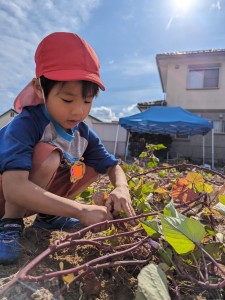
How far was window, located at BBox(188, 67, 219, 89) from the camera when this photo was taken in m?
11.4

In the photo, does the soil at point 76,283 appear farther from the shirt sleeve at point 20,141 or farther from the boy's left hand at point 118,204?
the shirt sleeve at point 20,141

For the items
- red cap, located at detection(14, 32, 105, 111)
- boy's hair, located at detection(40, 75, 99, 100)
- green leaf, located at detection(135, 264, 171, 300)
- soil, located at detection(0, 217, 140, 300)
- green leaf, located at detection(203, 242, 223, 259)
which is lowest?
soil, located at detection(0, 217, 140, 300)

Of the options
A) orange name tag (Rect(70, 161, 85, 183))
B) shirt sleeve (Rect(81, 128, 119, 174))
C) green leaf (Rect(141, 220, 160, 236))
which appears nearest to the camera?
green leaf (Rect(141, 220, 160, 236))

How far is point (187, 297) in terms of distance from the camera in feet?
2.46

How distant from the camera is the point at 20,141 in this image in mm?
1041

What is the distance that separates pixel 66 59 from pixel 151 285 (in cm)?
81

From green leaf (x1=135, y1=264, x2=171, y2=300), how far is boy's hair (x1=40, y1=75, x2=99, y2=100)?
0.67 meters

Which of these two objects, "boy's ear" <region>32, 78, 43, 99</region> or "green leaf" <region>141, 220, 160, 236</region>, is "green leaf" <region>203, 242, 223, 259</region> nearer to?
"green leaf" <region>141, 220, 160, 236</region>

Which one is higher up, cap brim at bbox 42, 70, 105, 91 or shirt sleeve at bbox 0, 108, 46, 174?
cap brim at bbox 42, 70, 105, 91

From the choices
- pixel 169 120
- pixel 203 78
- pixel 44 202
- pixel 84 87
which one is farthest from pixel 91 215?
pixel 203 78

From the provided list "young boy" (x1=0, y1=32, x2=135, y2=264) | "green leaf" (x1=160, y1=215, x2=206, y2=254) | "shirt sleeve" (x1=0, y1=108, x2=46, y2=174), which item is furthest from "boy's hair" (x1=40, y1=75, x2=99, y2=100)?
"green leaf" (x1=160, y1=215, x2=206, y2=254)

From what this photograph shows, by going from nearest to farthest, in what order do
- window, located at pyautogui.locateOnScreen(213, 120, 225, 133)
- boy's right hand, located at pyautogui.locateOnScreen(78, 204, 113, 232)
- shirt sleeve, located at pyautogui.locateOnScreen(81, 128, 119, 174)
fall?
boy's right hand, located at pyautogui.locateOnScreen(78, 204, 113, 232), shirt sleeve, located at pyautogui.locateOnScreen(81, 128, 119, 174), window, located at pyautogui.locateOnScreen(213, 120, 225, 133)

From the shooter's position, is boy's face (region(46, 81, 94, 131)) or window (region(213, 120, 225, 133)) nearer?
boy's face (region(46, 81, 94, 131))

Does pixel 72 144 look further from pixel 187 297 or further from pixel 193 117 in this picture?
pixel 193 117
